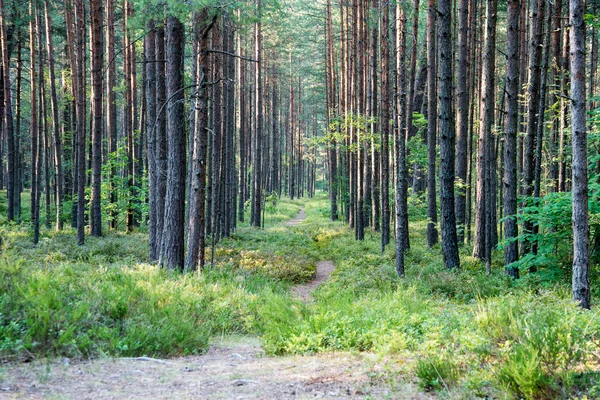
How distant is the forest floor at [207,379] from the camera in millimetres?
4289

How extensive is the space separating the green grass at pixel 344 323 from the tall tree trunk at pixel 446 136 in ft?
4.44

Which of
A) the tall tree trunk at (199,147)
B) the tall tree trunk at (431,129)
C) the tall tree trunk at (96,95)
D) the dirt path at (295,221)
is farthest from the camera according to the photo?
the dirt path at (295,221)

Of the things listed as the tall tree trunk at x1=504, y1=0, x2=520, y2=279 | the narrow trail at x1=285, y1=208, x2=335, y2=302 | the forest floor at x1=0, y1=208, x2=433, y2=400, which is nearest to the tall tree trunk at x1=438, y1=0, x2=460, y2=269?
the tall tree trunk at x1=504, y1=0, x2=520, y2=279

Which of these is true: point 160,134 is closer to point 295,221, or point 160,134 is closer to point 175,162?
point 175,162

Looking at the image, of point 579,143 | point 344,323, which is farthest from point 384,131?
point 344,323

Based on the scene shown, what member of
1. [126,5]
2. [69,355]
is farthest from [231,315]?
[126,5]

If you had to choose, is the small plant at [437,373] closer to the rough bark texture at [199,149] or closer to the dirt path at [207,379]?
the dirt path at [207,379]

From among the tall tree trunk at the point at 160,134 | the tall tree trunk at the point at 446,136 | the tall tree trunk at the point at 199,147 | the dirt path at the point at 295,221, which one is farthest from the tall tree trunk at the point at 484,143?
the dirt path at the point at 295,221

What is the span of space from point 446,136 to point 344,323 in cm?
724

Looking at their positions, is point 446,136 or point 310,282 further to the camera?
point 310,282

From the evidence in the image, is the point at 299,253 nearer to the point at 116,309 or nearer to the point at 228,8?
the point at 228,8

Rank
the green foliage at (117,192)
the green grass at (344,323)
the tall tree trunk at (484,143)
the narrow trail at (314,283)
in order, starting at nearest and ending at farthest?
the green grass at (344,323)
the narrow trail at (314,283)
the tall tree trunk at (484,143)
the green foliage at (117,192)

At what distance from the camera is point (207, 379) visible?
16.1ft

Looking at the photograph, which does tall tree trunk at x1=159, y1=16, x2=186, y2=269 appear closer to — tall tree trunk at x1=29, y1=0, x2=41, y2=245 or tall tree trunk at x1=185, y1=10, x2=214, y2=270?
tall tree trunk at x1=185, y1=10, x2=214, y2=270
